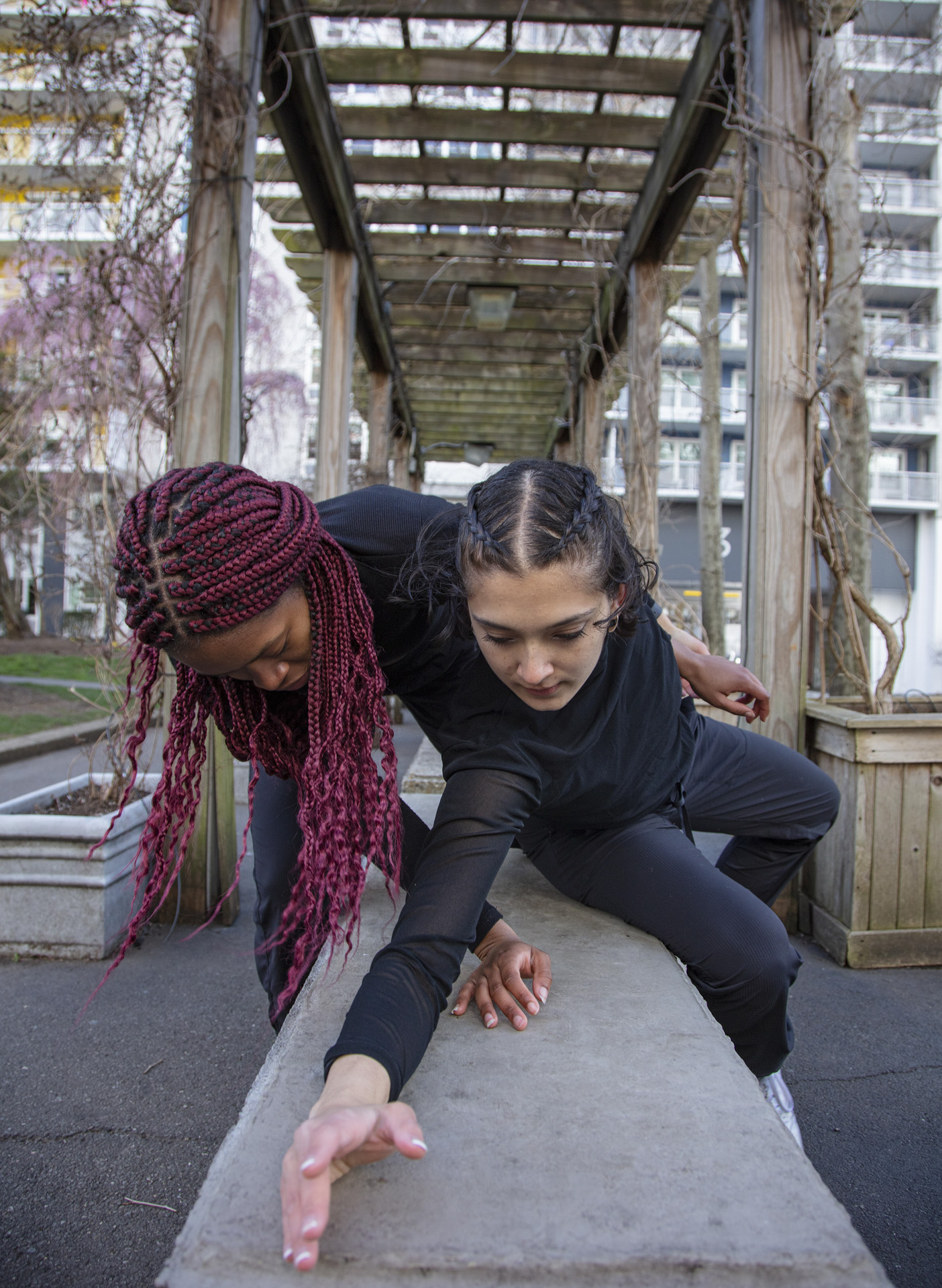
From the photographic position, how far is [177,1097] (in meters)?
2.12

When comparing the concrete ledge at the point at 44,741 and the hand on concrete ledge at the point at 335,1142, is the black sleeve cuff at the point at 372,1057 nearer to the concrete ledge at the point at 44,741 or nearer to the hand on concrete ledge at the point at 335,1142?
the hand on concrete ledge at the point at 335,1142

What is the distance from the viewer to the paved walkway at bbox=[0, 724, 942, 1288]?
161 cm

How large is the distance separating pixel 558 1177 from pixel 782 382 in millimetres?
2962

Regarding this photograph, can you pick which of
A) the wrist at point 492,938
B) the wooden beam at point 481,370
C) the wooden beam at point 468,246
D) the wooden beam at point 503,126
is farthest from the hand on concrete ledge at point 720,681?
the wooden beam at point 481,370

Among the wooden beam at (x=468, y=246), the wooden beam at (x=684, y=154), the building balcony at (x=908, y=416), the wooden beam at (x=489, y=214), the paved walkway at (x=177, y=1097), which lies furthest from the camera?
the building balcony at (x=908, y=416)

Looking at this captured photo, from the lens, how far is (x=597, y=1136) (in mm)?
1137

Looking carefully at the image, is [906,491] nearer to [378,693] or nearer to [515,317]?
[515,317]

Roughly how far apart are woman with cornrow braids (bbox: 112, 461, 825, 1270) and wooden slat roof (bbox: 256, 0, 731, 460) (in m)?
2.91

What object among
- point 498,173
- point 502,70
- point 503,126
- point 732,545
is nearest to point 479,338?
point 498,173

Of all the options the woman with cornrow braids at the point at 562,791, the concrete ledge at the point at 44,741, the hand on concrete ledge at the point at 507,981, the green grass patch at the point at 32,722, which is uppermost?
the woman with cornrow braids at the point at 562,791

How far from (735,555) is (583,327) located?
20869 millimetres

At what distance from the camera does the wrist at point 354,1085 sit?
1.05 metres

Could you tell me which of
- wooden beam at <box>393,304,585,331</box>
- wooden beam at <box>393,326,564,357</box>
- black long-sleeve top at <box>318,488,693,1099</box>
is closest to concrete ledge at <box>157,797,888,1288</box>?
black long-sleeve top at <box>318,488,693,1099</box>

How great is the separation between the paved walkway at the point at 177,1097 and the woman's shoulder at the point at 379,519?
987 millimetres
